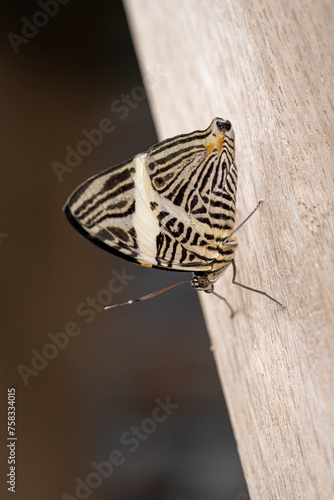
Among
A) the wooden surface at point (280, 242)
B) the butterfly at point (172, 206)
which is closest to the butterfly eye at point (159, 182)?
the butterfly at point (172, 206)

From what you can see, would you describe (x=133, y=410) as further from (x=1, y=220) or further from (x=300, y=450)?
(x=300, y=450)

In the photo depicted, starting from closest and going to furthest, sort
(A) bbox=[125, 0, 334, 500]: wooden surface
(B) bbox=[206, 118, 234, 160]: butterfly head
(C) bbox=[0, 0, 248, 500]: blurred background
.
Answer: (A) bbox=[125, 0, 334, 500]: wooden surface
(B) bbox=[206, 118, 234, 160]: butterfly head
(C) bbox=[0, 0, 248, 500]: blurred background

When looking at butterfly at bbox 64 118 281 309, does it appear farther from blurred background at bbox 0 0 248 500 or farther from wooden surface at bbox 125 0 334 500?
blurred background at bbox 0 0 248 500

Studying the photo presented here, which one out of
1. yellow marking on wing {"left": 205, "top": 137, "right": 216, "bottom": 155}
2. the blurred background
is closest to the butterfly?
yellow marking on wing {"left": 205, "top": 137, "right": 216, "bottom": 155}

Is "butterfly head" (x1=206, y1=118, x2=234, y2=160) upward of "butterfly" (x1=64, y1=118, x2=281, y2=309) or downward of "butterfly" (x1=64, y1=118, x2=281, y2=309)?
upward

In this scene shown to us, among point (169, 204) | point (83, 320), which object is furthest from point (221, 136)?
point (83, 320)

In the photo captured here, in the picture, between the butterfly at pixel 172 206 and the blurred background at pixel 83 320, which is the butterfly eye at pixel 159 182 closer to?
the butterfly at pixel 172 206

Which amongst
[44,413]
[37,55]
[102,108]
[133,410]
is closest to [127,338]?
[133,410]
